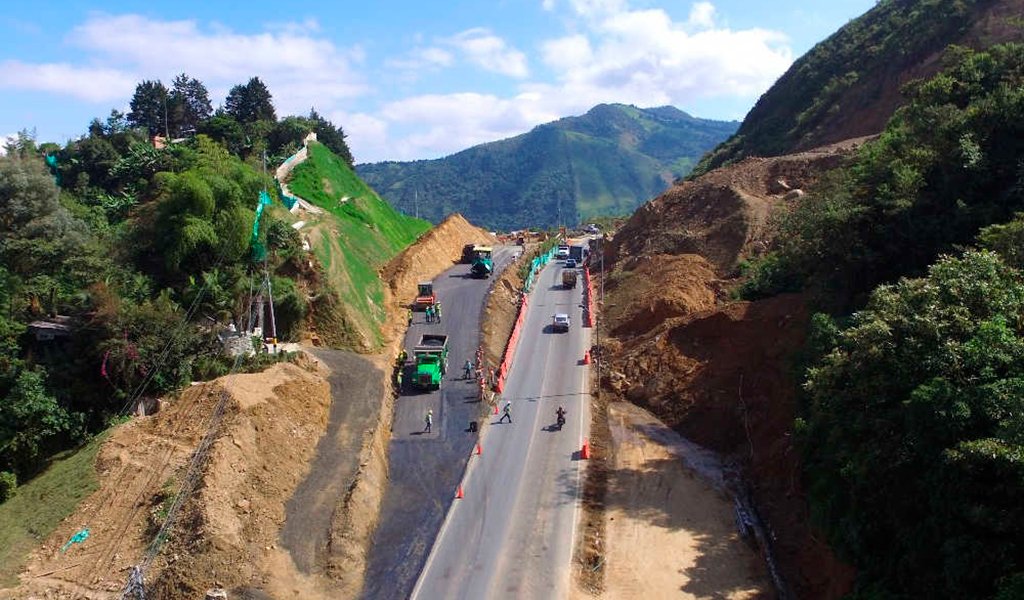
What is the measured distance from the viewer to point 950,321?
17.1 m

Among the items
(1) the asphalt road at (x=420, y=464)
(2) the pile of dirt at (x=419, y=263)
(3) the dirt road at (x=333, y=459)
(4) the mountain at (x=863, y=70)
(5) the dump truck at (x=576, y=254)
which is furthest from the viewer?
(5) the dump truck at (x=576, y=254)

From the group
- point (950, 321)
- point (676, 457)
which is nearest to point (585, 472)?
point (676, 457)

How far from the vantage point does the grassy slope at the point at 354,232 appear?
37125mm

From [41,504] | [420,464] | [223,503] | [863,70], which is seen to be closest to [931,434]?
[420,464]

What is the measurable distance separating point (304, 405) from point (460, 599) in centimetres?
1112

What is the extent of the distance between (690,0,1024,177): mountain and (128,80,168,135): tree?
53570 millimetres

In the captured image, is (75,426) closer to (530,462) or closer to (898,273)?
(530,462)

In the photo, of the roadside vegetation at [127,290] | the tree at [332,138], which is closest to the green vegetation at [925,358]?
the roadside vegetation at [127,290]

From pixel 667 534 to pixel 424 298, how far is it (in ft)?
73.8

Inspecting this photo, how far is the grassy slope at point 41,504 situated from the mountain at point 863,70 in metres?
46.4

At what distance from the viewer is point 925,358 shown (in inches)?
661

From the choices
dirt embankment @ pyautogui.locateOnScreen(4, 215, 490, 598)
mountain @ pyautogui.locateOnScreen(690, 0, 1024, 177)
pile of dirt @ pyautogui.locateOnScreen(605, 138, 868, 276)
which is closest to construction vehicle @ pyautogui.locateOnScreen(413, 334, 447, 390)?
dirt embankment @ pyautogui.locateOnScreen(4, 215, 490, 598)

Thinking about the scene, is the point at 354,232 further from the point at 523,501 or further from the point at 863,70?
the point at 863,70

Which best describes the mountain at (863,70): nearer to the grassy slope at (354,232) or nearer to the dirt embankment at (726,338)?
the dirt embankment at (726,338)
